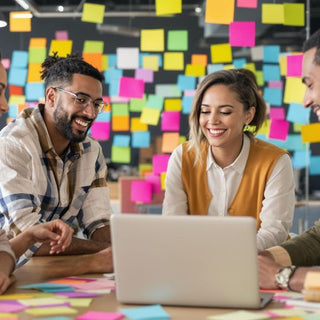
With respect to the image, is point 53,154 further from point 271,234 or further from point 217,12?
point 217,12

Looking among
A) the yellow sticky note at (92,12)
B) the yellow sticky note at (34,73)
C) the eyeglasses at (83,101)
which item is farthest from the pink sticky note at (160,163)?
the eyeglasses at (83,101)

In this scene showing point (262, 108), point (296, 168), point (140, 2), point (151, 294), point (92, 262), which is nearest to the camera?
point (151, 294)

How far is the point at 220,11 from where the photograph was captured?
4.17m

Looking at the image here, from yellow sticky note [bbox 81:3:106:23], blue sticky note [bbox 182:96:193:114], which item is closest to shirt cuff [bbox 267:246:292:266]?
yellow sticky note [bbox 81:3:106:23]

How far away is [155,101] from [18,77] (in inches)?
47.6

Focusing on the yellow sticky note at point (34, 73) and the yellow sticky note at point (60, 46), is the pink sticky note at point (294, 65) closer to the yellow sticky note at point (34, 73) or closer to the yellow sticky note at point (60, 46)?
the yellow sticky note at point (60, 46)

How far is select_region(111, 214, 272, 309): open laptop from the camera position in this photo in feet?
4.41

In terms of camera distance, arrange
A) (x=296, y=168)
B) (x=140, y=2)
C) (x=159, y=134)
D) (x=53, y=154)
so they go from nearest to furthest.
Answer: (x=53, y=154), (x=296, y=168), (x=159, y=134), (x=140, y=2)

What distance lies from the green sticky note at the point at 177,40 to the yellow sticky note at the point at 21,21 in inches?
46.8

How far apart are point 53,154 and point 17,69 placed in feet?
10.3

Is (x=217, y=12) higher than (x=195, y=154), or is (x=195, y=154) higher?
(x=217, y=12)

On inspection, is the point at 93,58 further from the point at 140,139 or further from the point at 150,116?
the point at 140,139

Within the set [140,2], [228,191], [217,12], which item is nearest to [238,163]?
[228,191]

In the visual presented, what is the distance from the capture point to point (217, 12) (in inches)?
165
